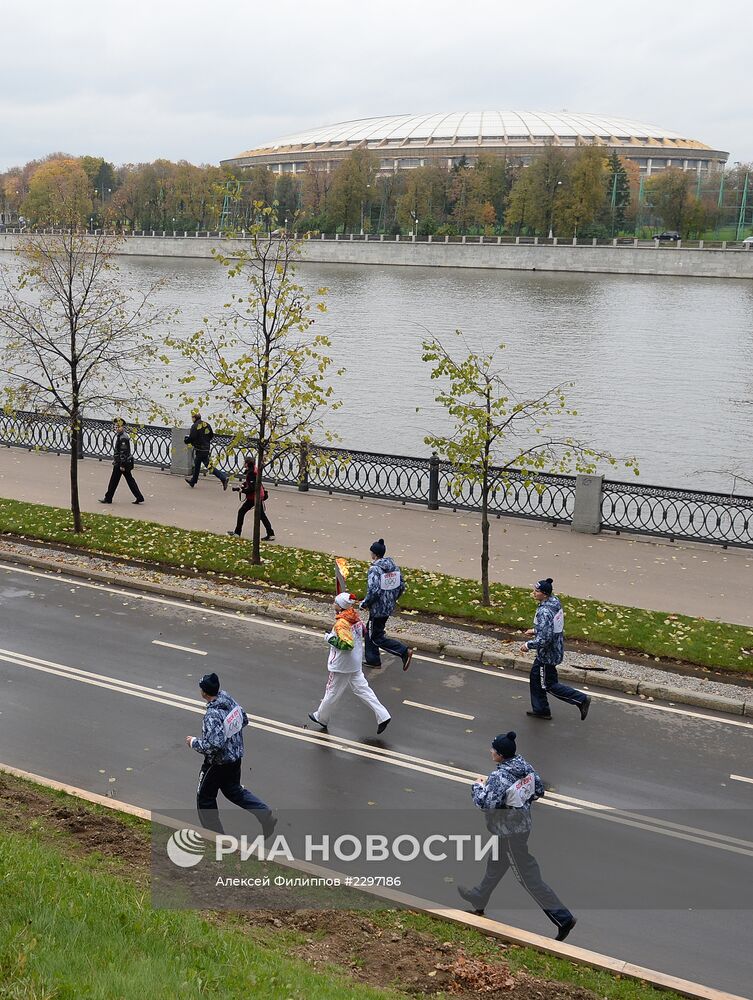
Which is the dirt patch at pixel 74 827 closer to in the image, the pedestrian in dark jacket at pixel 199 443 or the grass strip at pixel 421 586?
the grass strip at pixel 421 586

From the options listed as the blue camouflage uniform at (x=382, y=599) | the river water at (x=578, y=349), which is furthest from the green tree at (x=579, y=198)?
the blue camouflage uniform at (x=382, y=599)

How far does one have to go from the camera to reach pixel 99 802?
884 cm

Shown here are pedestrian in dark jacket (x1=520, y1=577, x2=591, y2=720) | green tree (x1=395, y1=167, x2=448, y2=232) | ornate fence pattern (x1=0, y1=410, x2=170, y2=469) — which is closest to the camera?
pedestrian in dark jacket (x1=520, y1=577, x2=591, y2=720)

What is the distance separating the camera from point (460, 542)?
1838 centimetres

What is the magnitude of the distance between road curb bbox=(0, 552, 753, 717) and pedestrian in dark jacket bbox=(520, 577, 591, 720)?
1.25m

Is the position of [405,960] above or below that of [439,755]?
above

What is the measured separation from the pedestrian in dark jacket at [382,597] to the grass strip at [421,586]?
1.99 metres

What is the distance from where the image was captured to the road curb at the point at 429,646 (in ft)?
38.8

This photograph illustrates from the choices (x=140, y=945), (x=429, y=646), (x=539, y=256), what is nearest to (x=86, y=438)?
(x=429, y=646)

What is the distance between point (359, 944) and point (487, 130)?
18296cm

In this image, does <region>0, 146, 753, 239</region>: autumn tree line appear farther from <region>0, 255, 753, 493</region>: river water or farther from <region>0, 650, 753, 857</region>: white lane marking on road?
<region>0, 650, 753, 857</region>: white lane marking on road

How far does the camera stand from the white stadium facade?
167000 millimetres

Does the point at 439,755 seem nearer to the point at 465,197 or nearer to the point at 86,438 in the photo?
the point at 86,438

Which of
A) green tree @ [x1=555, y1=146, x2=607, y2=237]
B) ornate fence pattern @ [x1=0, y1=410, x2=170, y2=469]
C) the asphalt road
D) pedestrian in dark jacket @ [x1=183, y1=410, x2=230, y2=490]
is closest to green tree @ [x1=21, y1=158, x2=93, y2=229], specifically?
ornate fence pattern @ [x1=0, y1=410, x2=170, y2=469]
